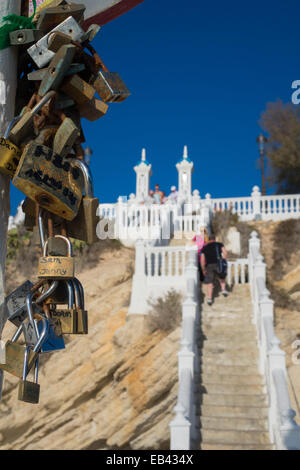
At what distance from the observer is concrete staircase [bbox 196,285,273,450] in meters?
9.75

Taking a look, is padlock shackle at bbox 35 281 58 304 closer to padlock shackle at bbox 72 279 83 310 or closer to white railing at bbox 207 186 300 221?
padlock shackle at bbox 72 279 83 310

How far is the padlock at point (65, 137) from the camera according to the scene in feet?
7.66

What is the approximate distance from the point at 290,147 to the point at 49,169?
2677 cm

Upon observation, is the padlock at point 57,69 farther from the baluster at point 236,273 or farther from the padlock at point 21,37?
the baluster at point 236,273

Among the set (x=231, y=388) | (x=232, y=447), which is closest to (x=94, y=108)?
(x=232, y=447)

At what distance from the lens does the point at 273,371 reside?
33.3 ft

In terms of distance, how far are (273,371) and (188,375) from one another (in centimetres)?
165

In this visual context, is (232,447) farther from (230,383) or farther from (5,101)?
(5,101)

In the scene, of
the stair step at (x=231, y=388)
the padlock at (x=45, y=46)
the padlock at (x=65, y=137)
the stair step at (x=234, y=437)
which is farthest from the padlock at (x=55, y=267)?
the stair step at (x=231, y=388)

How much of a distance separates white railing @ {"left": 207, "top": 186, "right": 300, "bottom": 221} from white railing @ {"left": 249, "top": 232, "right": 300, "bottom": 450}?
972 centimetres

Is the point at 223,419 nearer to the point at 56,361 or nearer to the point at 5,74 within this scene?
the point at 56,361

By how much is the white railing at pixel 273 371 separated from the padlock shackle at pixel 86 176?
24.9 feet

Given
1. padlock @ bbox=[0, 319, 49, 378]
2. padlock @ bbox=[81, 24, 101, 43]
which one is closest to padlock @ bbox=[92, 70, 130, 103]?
padlock @ bbox=[81, 24, 101, 43]

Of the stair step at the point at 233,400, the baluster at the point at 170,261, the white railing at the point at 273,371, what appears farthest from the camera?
the baluster at the point at 170,261
